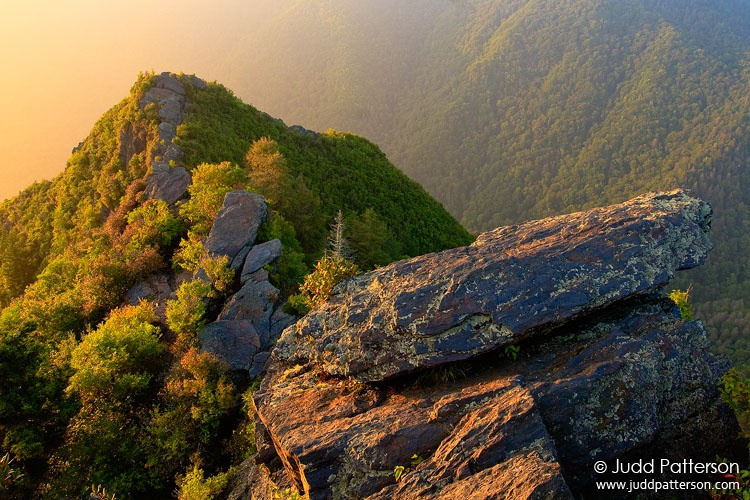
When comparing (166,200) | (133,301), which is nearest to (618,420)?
(133,301)

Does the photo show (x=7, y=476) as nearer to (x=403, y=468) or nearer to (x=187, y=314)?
(x=187, y=314)

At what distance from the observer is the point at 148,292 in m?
19.3

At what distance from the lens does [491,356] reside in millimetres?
8711

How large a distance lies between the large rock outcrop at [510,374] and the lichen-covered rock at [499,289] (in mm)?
26

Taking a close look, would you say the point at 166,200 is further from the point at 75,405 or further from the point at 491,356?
the point at 491,356

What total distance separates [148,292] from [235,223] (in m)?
4.55

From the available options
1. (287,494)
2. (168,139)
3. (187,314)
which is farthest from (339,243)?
(168,139)

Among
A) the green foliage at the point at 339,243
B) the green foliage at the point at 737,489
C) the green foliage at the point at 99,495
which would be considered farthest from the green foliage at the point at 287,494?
the green foliage at the point at 339,243

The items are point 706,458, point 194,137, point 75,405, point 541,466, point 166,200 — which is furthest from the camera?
point 194,137

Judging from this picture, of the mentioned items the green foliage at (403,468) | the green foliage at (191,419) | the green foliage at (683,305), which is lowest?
the green foliage at (403,468)

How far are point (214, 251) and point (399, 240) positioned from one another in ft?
76.6

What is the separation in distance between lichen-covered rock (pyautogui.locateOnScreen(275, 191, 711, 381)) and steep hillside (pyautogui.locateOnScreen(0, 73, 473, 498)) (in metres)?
5.89

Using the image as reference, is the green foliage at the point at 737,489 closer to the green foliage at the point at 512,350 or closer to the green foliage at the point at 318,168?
the green foliage at the point at 512,350

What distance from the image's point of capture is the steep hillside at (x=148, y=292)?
1284 centimetres
